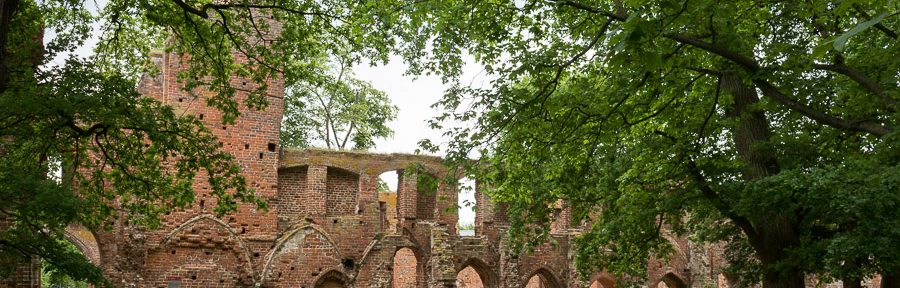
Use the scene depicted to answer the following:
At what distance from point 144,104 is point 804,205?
8676mm

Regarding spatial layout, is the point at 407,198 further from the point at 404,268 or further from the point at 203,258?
the point at 404,268

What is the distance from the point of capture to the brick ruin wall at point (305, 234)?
1942 cm

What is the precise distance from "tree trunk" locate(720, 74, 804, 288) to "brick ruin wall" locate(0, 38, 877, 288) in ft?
23.3

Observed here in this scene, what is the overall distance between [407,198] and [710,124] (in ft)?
38.8

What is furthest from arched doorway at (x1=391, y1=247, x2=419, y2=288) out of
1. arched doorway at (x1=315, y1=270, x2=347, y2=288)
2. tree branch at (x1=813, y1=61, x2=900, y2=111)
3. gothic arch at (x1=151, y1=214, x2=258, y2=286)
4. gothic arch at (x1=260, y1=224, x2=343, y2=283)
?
tree branch at (x1=813, y1=61, x2=900, y2=111)

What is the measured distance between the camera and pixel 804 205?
10.7 m

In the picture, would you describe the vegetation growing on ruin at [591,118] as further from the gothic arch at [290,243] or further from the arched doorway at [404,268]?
the arched doorway at [404,268]

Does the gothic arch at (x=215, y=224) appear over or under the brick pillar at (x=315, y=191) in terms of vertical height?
under

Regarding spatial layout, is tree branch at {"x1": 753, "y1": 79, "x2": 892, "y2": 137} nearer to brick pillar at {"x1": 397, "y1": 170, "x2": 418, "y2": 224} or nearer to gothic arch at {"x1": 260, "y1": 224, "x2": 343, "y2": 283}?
brick pillar at {"x1": 397, "y1": 170, "x2": 418, "y2": 224}

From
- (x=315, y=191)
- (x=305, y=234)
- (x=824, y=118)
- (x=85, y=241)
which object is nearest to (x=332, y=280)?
(x=305, y=234)

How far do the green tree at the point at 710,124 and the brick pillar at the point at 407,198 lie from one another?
8.62 meters

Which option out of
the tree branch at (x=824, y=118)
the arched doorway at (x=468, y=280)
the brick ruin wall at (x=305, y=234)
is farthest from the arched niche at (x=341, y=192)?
the tree branch at (x=824, y=118)

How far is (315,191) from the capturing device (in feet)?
69.7

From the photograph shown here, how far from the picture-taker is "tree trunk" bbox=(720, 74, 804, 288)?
38.9ft
